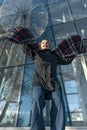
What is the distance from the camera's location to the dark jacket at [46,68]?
317cm

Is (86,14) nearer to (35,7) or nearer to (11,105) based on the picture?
(35,7)

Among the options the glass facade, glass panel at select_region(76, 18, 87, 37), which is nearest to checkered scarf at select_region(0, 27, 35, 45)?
the glass facade

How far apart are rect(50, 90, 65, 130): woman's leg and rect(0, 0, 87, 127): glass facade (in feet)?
3.44

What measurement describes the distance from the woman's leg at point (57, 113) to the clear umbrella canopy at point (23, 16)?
157 cm

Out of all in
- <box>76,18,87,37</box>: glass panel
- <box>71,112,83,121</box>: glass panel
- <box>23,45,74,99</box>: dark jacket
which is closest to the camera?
<box>23,45,74,99</box>: dark jacket

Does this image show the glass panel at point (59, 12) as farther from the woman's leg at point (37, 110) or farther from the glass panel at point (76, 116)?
the woman's leg at point (37, 110)

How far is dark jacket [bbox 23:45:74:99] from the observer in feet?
10.4

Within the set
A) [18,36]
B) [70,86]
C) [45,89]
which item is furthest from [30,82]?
[45,89]

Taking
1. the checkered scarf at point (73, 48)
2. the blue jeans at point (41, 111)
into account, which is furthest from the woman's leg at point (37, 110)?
the checkered scarf at point (73, 48)

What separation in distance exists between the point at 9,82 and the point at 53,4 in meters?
4.89

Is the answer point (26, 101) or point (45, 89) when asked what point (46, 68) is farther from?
point (26, 101)

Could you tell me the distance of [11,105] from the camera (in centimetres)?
483

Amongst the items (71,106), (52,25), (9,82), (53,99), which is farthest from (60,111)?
(52,25)

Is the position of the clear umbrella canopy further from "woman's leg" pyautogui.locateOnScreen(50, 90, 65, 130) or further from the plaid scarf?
"woman's leg" pyautogui.locateOnScreen(50, 90, 65, 130)
